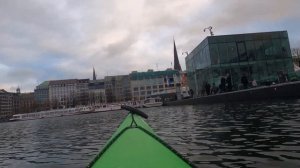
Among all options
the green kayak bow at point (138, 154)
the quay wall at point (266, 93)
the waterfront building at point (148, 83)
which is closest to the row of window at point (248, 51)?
the quay wall at point (266, 93)

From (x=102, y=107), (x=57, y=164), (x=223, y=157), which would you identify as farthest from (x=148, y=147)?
(x=102, y=107)

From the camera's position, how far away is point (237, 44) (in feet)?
165

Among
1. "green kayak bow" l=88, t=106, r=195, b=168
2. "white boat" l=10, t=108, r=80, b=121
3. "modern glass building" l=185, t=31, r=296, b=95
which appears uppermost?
"modern glass building" l=185, t=31, r=296, b=95

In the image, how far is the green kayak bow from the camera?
4.84 m

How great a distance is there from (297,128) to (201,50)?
150 ft

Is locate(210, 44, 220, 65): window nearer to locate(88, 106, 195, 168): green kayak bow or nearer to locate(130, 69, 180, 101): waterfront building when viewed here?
locate(88, 106, 195, 168): green kayak bow

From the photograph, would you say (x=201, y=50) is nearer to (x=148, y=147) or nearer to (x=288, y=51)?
(x=288, y=51)

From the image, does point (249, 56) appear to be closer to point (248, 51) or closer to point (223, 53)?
point (248, 51)

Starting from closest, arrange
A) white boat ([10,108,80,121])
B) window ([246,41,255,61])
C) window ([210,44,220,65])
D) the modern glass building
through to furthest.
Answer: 1. the modern glass building
2. window ([246,41,255,61])
3. window ([210,44,220,65])
4. white boat ([10,108,80,121])

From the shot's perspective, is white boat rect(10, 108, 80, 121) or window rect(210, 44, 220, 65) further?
white boat rect(10, 108, 80, 121)

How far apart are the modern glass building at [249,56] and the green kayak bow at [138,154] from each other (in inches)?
1760

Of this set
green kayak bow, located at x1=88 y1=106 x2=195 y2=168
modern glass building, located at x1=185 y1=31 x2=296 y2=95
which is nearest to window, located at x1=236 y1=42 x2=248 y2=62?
modern glass building, located at x1=185 y1=31 x2=296 y2=95

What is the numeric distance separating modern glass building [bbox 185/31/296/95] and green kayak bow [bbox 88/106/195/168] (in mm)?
44704

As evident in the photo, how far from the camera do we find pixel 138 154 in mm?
5023
